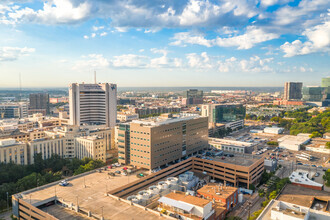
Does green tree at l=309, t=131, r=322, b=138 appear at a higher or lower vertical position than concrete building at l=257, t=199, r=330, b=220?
lower

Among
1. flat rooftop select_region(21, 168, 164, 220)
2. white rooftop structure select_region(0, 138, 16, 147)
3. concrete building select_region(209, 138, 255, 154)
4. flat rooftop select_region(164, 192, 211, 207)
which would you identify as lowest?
concrete building select_region(209, 138, 255, 154)

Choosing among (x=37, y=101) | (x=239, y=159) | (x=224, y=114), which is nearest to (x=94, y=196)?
(x=239, y=159)

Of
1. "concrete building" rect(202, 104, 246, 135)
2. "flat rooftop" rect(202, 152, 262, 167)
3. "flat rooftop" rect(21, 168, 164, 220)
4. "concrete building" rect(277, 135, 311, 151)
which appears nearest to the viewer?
"flat rooftop" rect(21, 168, 164, 220)

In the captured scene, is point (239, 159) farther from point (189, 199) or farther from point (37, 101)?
point (37, 101)

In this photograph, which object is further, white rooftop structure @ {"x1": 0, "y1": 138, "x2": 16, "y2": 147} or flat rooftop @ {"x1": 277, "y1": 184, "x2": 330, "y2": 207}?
white rooftop structure @ {"x1": 0, "y1": 138, "x2": 16, "y2": 147}

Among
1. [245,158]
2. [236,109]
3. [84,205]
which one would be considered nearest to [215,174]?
[245,158]

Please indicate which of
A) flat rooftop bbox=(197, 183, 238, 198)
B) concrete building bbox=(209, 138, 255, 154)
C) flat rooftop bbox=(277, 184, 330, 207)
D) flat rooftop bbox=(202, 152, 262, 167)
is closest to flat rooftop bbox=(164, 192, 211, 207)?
flat rooftop bbox=(197, 183, 238, 198)

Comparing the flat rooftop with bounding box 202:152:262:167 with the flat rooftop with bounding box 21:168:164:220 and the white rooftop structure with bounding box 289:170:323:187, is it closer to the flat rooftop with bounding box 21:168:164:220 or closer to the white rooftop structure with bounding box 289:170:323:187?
the white rooftop structure with bounding box 289:170:323:187

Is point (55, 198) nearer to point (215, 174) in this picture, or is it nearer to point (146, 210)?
point (146, 210)
